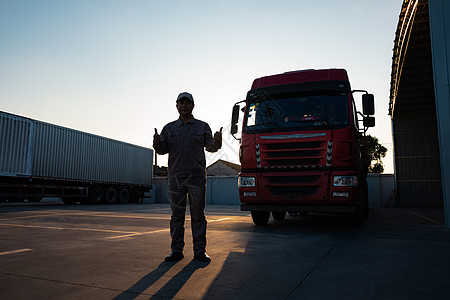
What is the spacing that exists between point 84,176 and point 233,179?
11.4 m

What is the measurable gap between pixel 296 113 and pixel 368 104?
4.51 feet

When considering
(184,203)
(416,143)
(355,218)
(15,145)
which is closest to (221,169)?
(416,143)

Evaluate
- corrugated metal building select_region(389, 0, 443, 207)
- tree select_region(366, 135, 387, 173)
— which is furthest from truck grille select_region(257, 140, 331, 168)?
tree select_region(366, 135, 387, 173)

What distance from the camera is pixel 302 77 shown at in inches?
265

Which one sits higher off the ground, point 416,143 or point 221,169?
point 416,143

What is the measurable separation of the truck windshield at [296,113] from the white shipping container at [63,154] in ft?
40.2

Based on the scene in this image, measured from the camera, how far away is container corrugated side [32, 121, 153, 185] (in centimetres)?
1598

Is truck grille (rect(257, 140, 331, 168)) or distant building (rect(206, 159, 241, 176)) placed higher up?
distant building (rect(206, 159, 241, 176))

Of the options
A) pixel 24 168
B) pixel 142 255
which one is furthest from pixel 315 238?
pixel 24 168

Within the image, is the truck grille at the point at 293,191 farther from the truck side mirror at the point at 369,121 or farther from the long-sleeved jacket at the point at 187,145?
the long-sleeved jacket at the point at 187,145

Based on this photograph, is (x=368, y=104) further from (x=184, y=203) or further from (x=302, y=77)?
(x=184, y=203)

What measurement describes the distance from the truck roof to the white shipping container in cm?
1221

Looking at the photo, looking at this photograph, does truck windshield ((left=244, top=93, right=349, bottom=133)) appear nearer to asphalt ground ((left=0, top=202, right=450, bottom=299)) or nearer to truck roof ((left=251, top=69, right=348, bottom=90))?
truck roof ((left=251, top=69, right=348, bottom=90))

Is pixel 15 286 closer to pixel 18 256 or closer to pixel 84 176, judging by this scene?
pixel 18 256
